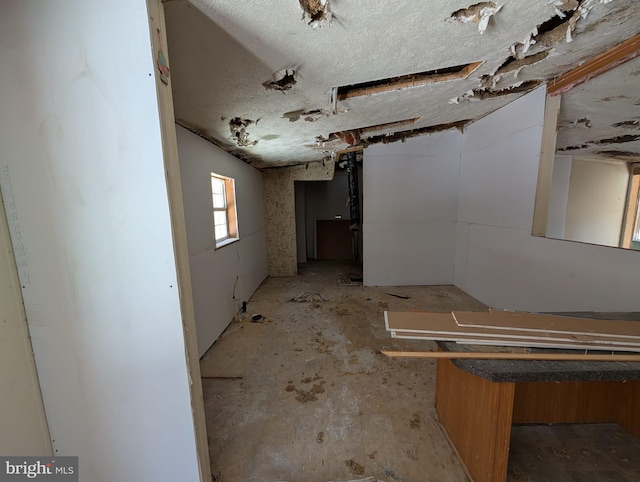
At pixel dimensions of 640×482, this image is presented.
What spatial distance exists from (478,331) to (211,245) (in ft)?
7.96

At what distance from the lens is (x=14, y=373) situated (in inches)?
36.6

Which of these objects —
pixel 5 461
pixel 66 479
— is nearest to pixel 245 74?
pixel 5 461

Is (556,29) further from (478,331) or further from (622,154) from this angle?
(622,154)

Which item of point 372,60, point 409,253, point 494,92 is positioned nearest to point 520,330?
point 372,60

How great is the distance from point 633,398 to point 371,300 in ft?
8.28

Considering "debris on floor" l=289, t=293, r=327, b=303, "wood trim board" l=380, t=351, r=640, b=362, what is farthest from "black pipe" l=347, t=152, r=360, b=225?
"wood trim board" l=380, t=351, r=640, b=362

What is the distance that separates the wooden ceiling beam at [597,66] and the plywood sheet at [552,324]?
6.12 feet

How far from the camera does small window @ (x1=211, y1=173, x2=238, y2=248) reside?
3064 millimetres

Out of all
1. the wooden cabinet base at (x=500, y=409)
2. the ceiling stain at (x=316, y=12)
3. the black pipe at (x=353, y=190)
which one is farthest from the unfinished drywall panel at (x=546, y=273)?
the ceiling stain at (x=316, y=12)

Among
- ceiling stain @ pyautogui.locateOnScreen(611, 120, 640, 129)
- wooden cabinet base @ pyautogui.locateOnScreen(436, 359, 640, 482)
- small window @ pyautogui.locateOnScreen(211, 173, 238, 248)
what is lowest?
wooden cabinet base @ pyautogui.locateOnScreen(436, 359, 640, 482)

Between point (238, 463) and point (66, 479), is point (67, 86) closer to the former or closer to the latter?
point (66, 479)

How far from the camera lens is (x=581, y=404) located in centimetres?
149

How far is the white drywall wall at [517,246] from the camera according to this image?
6.18 ft

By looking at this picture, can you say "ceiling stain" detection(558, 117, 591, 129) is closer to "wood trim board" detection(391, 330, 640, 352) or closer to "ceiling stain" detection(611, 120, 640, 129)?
"ceiling stain" detection(611, 120, 640, 129)
